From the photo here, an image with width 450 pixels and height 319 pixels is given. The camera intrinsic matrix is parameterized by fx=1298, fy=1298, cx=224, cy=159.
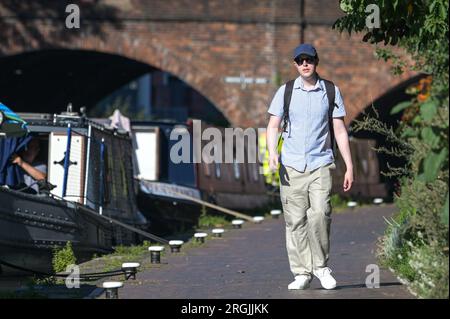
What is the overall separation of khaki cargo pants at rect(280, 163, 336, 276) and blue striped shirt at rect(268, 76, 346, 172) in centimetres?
8

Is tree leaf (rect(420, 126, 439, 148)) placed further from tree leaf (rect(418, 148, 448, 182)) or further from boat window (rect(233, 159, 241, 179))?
boat window (rect(233, 159, 241, 179))

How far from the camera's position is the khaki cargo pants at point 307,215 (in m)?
10.1

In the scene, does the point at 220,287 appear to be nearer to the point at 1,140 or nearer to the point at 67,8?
the point at 1,140

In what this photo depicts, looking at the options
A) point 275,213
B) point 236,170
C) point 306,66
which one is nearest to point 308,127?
point 306,66

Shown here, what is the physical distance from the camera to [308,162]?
10141 millimetres

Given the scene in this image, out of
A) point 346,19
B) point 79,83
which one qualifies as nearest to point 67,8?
point 79,83

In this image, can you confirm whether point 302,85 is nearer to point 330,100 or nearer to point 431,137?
point 330,100

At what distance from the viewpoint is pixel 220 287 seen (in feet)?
34.6

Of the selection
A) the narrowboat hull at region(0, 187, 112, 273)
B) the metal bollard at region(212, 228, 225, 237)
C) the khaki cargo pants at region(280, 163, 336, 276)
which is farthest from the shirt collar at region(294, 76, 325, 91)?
the metal bollard at region(212, 228, 225, 237)

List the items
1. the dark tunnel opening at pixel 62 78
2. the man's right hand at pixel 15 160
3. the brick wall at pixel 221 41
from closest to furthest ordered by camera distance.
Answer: the man's right hand at pixel 15 160
the brick wall at pixel 221 41
the dark tunnel opening at pixel 62 78

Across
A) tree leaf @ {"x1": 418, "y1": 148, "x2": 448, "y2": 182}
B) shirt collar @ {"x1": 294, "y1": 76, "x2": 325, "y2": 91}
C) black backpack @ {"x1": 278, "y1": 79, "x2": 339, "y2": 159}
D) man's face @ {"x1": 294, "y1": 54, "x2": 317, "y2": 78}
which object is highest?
man's face @ {"x1": 294, "y1": 54, "x2": 317, "y2": 78}

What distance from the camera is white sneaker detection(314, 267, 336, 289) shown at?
33.1 feet

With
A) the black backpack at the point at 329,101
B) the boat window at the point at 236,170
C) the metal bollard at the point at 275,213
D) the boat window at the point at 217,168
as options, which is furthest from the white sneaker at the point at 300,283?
the boat window at the point at 236,170

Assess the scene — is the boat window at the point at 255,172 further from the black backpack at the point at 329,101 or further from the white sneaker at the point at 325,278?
the white sneaker at the point at 325,278
